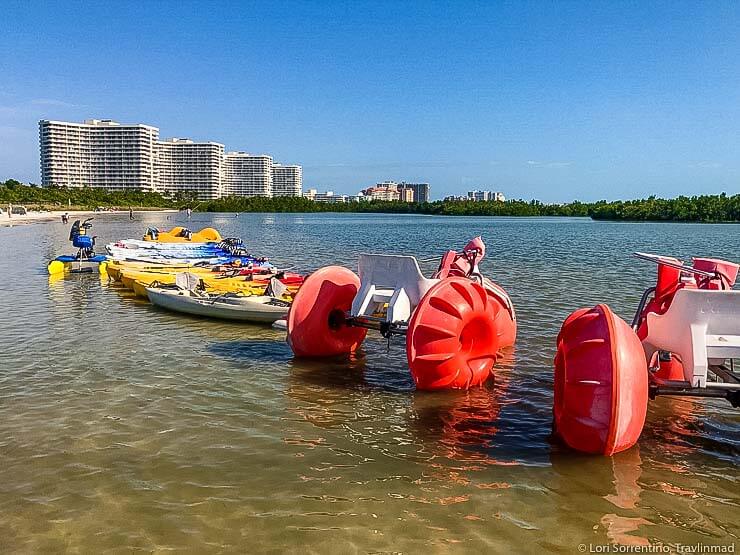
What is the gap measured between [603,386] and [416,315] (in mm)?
2901

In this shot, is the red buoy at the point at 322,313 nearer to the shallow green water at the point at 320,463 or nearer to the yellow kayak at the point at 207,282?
the shallow green water at the point at 320,463

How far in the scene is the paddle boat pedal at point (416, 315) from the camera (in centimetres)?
849

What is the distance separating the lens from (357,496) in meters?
5.97

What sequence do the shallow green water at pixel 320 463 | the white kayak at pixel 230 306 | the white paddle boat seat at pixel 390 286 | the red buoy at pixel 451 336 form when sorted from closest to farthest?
1. the shallow green water at pixel 320 463
2. the red buoy at pixel 451 336
3. the white paddle boat seat at pixel 390 286
4. the white kayak at pixel 230 306

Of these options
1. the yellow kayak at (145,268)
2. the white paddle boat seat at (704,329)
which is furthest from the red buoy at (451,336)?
the yellow kayak at (145,268)

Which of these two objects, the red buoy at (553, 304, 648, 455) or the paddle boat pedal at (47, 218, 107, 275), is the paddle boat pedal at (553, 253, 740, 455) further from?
the paddle boat pedal at (47, 218, 107, 275)

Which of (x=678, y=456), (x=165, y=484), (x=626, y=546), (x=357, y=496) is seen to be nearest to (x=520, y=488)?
Result: (x=626, y=546)

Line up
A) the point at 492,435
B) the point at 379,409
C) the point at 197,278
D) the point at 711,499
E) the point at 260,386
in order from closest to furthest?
the point at 711,499 < the point at 492,435 < the point at 379,409 < the point at 260,386 < the point at 197,278

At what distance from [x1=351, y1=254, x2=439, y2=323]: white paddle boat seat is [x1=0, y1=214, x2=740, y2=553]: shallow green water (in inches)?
43.3

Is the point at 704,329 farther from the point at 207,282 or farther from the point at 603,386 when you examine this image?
the point at 207,282

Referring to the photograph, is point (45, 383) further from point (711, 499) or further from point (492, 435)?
point (711, 499)

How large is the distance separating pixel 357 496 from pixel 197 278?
12742mm

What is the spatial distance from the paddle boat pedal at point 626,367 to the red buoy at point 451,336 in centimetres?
173

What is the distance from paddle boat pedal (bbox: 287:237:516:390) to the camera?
27.9 ft
